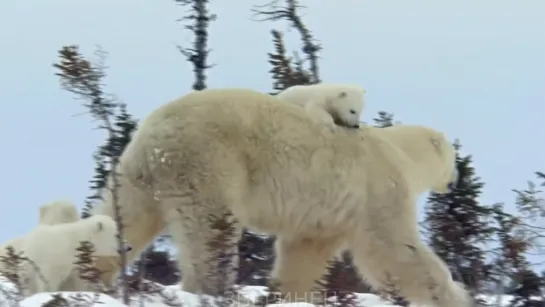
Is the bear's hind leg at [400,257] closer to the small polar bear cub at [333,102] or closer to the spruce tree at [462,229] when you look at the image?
the spruce tree at [462,229]

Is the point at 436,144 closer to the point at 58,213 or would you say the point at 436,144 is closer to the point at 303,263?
the point at 303,263

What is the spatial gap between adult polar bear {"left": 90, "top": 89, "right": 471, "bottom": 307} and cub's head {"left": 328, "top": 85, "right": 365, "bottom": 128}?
93 millimetres

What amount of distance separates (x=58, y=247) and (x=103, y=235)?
0.95 ft

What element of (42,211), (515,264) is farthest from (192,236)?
(515,264)

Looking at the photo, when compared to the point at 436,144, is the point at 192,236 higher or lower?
lower

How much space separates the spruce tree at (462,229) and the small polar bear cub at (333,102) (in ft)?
2.78

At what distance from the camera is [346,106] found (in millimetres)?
8500

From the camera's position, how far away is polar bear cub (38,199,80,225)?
25.9 ft

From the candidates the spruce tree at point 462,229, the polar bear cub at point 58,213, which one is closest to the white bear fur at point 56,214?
the polar bear cub at point 58,213

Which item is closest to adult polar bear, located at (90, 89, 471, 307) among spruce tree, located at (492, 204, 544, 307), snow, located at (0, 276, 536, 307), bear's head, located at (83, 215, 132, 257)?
bear's head, located at (83, 215, 132, 257)

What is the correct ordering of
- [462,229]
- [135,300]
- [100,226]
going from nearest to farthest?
[135,300]
[462,229]
[100,226]

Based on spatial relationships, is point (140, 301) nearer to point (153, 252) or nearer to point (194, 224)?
point (194, 224)

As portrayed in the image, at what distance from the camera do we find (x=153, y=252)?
9.05 m

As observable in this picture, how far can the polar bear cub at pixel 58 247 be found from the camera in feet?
23.8
